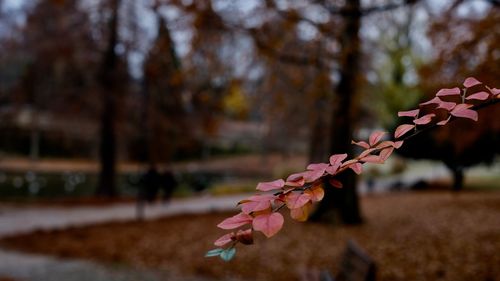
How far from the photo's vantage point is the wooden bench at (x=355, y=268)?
353 centimetres

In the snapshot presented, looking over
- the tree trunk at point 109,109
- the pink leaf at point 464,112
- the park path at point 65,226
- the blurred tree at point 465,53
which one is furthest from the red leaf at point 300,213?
the tree trunk at point 109,109

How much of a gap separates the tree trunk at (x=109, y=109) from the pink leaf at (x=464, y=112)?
64.6ft

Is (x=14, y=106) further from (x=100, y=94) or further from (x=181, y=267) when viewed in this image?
(x=181, y=267)

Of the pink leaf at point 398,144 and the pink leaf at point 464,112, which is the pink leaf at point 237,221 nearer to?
the pink leaf at point 398,144

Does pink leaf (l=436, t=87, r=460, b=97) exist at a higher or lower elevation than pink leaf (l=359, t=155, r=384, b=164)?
higher

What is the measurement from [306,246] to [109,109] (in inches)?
558

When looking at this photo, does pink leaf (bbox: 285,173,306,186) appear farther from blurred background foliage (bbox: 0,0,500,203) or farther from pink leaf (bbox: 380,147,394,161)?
blurred background foliage (bbox: 0,0,500,203)

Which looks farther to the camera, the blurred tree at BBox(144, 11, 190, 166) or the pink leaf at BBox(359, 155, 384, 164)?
the blurred tree at BBox(144, 11, 190, 166)

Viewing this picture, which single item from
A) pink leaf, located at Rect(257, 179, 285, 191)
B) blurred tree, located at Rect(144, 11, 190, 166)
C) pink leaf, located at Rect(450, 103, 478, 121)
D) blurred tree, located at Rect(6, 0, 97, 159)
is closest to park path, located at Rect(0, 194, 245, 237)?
blurred tree, located at Rect(144, 11, 190, 166)

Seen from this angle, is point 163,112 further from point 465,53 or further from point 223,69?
point 465,53

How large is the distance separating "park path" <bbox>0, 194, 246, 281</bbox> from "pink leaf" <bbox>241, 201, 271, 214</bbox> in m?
3.14

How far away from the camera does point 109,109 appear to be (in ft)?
67.8

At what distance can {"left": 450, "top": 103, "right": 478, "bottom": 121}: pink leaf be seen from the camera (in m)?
1.15

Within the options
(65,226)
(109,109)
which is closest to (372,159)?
(65,226)
